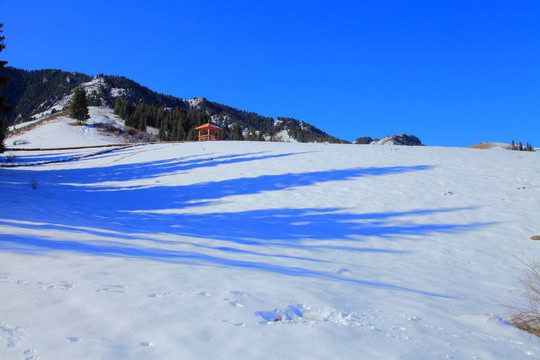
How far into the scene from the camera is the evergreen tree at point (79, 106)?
6288 centimetres

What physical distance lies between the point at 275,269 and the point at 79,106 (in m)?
76.6

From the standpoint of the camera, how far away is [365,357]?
6.63 feet

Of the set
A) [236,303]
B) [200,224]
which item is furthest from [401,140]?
[236,303]

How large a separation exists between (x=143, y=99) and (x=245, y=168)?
559 feet

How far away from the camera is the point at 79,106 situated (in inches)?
2530

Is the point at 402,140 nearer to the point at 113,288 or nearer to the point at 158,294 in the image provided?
the point at 158,294

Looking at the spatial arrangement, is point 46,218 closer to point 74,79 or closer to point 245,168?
point 245,168

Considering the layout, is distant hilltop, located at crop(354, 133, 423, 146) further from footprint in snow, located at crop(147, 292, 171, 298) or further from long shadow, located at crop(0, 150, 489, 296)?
footprint in snow, located at crop(147, 292, 171, 298)

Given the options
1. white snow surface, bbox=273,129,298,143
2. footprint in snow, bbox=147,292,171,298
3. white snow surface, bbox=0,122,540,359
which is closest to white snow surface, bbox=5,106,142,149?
white snow surface, bbox=0,122,540,359

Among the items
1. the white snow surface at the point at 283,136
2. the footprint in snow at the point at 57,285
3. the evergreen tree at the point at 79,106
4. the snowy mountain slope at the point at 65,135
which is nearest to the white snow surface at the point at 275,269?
the footprint in snow at the point at 57,285

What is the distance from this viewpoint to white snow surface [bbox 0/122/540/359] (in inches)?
83.0

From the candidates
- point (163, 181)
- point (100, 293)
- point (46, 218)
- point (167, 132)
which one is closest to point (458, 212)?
point (100, 293)

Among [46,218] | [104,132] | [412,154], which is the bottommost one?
[46,218]

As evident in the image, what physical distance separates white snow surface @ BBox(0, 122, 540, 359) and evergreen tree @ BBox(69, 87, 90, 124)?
61.8 m
